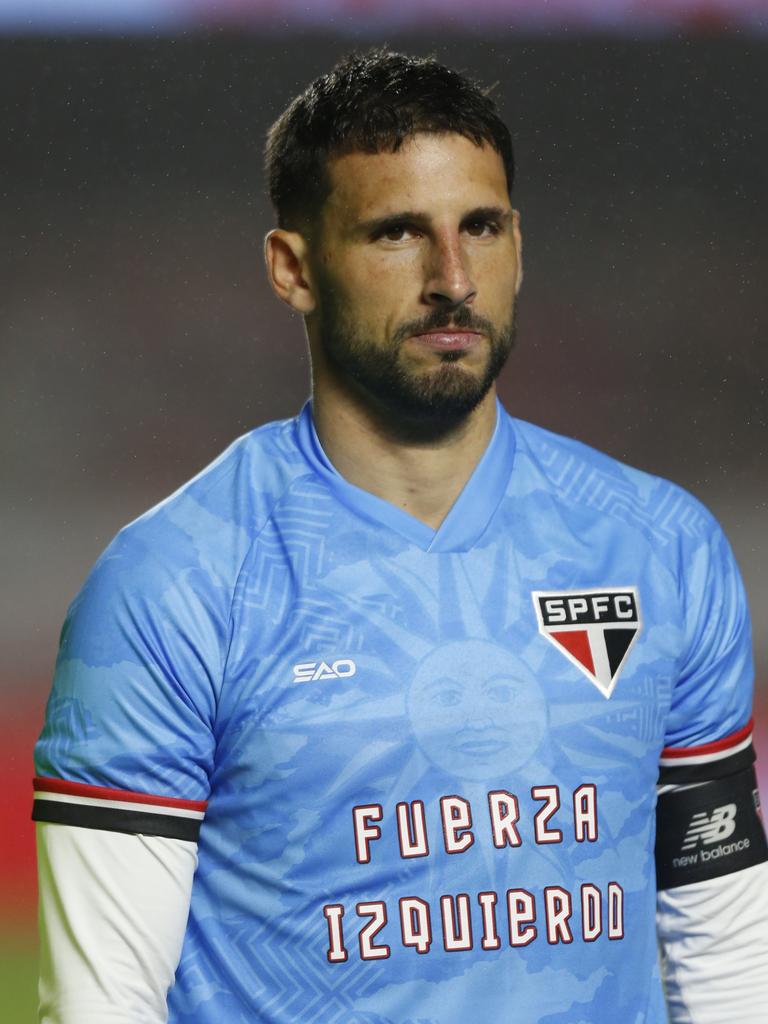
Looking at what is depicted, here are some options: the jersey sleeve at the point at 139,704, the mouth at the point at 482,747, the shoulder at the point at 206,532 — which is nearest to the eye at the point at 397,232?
the shoulder at the point at 206,532

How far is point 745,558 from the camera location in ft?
15.3

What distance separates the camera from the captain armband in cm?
161

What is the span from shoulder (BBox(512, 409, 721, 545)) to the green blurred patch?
5.56 feet

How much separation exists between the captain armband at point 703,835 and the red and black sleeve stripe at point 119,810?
1.48 ft

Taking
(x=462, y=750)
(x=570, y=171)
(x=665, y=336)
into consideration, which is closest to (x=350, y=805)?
(x=462, y=750)

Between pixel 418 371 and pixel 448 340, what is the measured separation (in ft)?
0.12

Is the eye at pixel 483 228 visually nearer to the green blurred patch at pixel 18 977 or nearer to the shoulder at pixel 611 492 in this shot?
the shoulder at pixel 611 492

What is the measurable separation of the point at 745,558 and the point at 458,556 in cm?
324

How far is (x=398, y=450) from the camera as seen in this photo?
1527 mm

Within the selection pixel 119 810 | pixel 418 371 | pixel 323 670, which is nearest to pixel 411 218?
pixel 418 371

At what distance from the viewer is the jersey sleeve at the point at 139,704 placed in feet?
4.65

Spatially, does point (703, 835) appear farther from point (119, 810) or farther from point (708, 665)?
point (119, 810)

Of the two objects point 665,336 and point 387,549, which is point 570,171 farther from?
point 387,549

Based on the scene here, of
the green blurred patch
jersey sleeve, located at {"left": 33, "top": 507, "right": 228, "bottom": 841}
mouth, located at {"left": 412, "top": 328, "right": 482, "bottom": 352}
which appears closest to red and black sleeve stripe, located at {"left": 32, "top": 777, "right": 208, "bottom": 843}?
jersey sleeve, located at {"left": 33, "top": 507, "right": 228, "bottom": 841}
